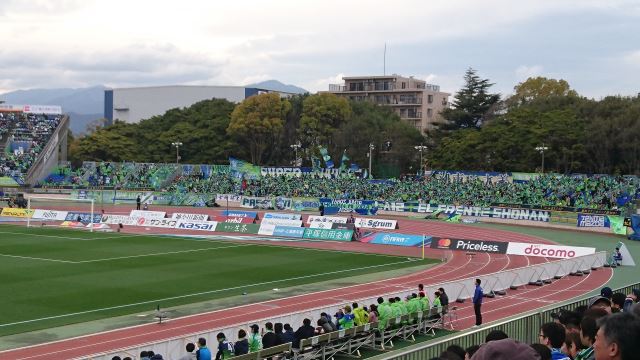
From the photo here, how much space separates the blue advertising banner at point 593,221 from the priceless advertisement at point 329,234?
21249mm

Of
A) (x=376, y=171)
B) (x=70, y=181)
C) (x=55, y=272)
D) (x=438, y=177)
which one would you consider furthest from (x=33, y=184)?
(x=55, y=272)

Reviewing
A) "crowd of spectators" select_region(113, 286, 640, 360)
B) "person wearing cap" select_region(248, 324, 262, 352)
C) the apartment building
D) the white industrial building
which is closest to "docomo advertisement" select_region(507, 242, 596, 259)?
"crowd of spectators" select_region(113, 286, 640, 360)

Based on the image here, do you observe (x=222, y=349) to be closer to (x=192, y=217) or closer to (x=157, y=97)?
(x=192, y=217)

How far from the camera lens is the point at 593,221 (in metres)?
58.3

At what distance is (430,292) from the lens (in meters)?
25.5

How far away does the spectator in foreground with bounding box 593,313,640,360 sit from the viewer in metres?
4.29

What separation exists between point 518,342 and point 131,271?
108 ft

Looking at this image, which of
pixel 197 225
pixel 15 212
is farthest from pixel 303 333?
pixel 15 212

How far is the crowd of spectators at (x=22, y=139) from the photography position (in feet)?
308

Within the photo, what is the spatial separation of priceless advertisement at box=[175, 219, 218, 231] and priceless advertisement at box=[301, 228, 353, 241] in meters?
8.10

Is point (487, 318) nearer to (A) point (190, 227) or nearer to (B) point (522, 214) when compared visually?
(A) point (190, 227)

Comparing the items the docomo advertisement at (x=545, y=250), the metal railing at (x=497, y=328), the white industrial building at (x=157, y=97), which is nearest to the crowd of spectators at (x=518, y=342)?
the metal railing at (x=497, y=328)

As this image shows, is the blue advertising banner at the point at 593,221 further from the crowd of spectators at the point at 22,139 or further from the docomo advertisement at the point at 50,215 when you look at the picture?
the crowd of spectators at the point at 22,139

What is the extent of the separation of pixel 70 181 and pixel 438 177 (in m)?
49.6
